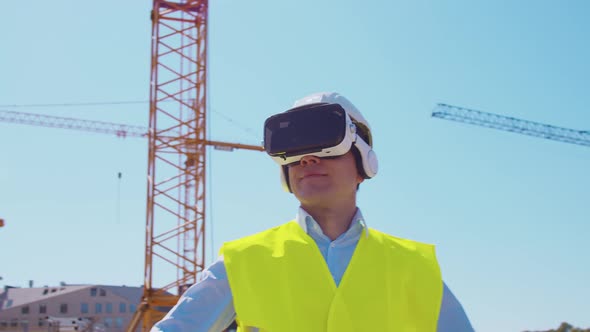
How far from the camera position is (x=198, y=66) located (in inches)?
1446

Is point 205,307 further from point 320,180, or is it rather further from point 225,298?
point 320,180

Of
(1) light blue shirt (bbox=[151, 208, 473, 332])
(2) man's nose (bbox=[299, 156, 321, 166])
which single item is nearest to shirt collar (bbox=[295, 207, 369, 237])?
(1) light blue shirt (bbox=[151, 208, 473, 332])

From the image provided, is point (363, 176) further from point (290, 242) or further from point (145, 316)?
point (145, 316)

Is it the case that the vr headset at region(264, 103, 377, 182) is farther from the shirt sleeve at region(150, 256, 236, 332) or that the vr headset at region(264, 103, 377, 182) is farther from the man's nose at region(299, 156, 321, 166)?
the shirt sleeve at region(150, 256, 236, 332)

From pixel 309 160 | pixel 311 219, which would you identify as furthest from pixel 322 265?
pixel 309 160

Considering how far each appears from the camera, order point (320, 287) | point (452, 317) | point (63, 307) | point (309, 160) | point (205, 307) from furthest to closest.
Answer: point (63, 307), point (309, 160), point (452, 317), point (320, 287), point (205, 307)

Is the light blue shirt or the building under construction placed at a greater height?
the light blue shirt

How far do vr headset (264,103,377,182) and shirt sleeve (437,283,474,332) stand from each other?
0.63m

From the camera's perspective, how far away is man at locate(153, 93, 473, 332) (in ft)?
7.06

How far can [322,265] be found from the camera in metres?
2.31

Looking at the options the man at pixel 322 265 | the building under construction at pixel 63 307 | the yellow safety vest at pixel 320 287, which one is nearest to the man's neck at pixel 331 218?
the man at pixel 322 265

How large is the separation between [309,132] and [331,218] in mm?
367

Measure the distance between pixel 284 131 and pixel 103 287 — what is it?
204 ft

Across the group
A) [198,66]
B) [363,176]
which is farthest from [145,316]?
[363,176]
